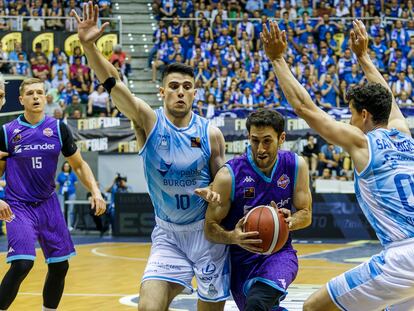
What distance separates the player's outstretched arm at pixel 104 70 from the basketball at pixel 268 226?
45.8 inches

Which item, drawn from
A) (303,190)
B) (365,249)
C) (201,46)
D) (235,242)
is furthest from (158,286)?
(201,46)

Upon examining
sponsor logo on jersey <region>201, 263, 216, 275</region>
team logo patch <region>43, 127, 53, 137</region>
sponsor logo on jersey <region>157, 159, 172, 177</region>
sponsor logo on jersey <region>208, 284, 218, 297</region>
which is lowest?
sponsor logo on jersey <region>208, 284, 218, 297</region>

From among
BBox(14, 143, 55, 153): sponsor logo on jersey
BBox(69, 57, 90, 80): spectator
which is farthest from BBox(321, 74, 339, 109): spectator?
BBox(14, 143, 55, 153): sponsor logo on jersey

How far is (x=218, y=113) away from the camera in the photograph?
904 inches

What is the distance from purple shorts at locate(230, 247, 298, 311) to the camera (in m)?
6.88

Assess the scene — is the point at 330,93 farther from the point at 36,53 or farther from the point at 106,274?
the point at 106,274

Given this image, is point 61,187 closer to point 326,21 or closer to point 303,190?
point 326,21

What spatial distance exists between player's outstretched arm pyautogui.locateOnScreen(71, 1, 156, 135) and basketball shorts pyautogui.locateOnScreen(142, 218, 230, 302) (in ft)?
2.81

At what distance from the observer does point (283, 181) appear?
7.07 metres

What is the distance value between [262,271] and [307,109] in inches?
51.9

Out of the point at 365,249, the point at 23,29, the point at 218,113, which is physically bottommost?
the point at 365,249

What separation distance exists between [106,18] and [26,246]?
19.1 metres

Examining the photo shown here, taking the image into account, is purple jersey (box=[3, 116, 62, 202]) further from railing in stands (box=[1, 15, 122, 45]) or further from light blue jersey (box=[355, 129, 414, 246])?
railing in stands (box=[1, 15, 122, 45])

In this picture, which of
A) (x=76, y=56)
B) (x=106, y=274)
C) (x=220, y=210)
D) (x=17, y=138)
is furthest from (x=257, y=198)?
(x=76, y=56)
